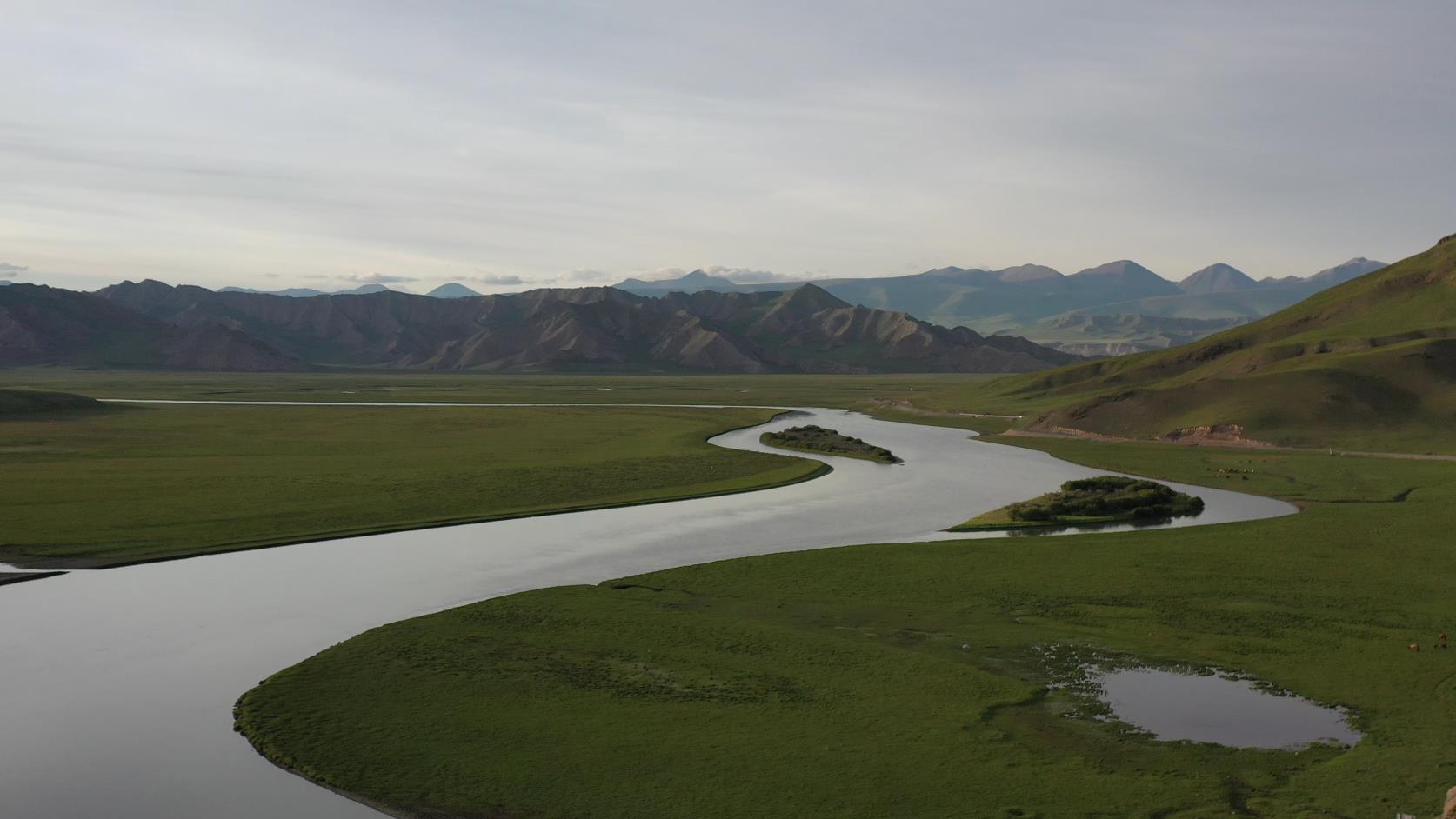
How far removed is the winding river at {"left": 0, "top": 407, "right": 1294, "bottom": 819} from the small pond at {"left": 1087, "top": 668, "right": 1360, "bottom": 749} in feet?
59.2

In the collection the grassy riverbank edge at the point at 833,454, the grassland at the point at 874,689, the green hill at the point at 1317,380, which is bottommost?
the grassland at the point at 874,689

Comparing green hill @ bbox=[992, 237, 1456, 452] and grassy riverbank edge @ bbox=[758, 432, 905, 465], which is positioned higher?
green hill @ bbox=[992, 237, 1456, 452]

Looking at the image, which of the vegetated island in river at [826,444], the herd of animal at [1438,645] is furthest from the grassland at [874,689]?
the vegetated island in river at [826,444]

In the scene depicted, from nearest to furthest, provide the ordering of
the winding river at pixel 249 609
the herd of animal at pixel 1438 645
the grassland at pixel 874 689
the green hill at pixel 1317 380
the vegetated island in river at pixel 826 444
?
the grassland at pixel 874 689
the winding river at pixel 249 609
the herd of animal at pixel 1438 645
the vegetated island in river at pixel 826 444
the green hill at pixel 1317 380

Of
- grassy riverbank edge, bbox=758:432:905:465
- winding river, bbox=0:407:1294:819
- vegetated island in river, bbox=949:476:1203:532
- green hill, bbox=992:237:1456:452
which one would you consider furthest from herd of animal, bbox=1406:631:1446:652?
green hill, bbox=992:237:1456:452

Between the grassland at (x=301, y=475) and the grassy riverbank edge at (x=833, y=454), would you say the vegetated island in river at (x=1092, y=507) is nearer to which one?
the grassland at (x=301, y=475)

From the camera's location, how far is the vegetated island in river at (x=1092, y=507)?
180 feet

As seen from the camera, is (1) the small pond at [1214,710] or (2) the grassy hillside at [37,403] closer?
(1) the small pond at [1214,710]

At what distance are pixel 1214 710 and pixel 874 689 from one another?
821 cm

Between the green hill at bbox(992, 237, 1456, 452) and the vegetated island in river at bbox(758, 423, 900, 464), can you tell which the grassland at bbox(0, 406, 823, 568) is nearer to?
the vegetated island in river at bbox(758, 423, 900, 464)

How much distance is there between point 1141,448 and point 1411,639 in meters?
69.1

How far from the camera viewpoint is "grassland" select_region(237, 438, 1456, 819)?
68.1 ft

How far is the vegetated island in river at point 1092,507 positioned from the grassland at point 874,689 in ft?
29.9

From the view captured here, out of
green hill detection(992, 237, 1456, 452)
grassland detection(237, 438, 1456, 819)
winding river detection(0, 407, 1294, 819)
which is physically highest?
green hill detection(992, 237, 1456, 452)
